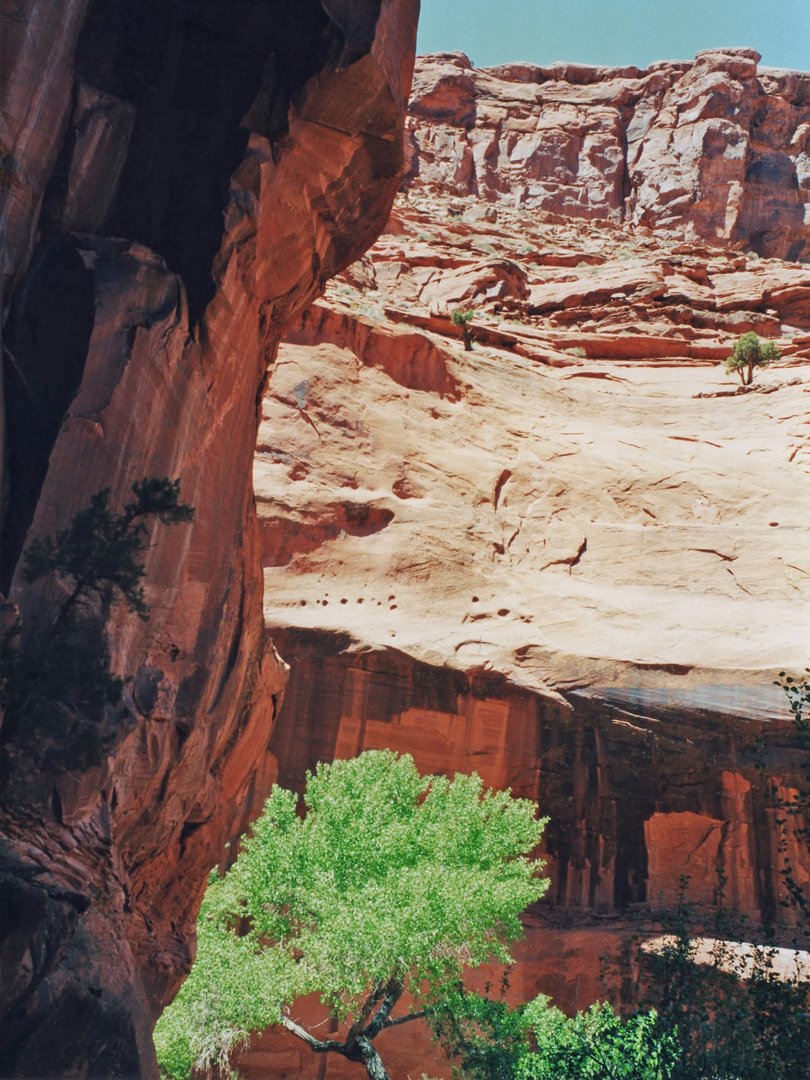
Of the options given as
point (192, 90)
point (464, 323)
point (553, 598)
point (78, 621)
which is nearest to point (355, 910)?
point (78, 621)

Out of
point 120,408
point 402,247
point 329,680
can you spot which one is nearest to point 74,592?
point 120,408

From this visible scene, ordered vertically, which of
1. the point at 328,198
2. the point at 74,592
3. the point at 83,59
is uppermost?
the point at 83,59

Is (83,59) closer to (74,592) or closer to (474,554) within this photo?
(74,592)

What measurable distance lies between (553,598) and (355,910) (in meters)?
11.2

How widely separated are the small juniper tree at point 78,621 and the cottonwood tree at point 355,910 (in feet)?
23.2

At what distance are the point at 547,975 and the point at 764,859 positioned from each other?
20.1 ft

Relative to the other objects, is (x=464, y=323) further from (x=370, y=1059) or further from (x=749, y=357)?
(x=370, y=1059)

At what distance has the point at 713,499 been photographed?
2922 cm

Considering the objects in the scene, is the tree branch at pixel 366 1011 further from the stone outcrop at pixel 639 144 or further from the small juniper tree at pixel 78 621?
the stone outcrop at pixel 639 144

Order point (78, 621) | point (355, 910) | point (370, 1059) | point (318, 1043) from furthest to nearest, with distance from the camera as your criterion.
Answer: point (318, 1043), point (370, 1059), point (355, 910), point (78, 621)

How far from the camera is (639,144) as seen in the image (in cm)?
7000

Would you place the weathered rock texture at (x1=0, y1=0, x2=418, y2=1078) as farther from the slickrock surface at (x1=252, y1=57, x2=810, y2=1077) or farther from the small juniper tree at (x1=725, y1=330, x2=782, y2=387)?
the small juniper tree at (x1=725, y1=330, x2=782, y2=387)

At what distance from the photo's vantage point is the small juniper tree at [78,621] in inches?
483

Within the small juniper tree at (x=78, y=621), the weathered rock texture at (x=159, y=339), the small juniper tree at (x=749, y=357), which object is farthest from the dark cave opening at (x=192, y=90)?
the small juniper tree at (x=749, y=357)
